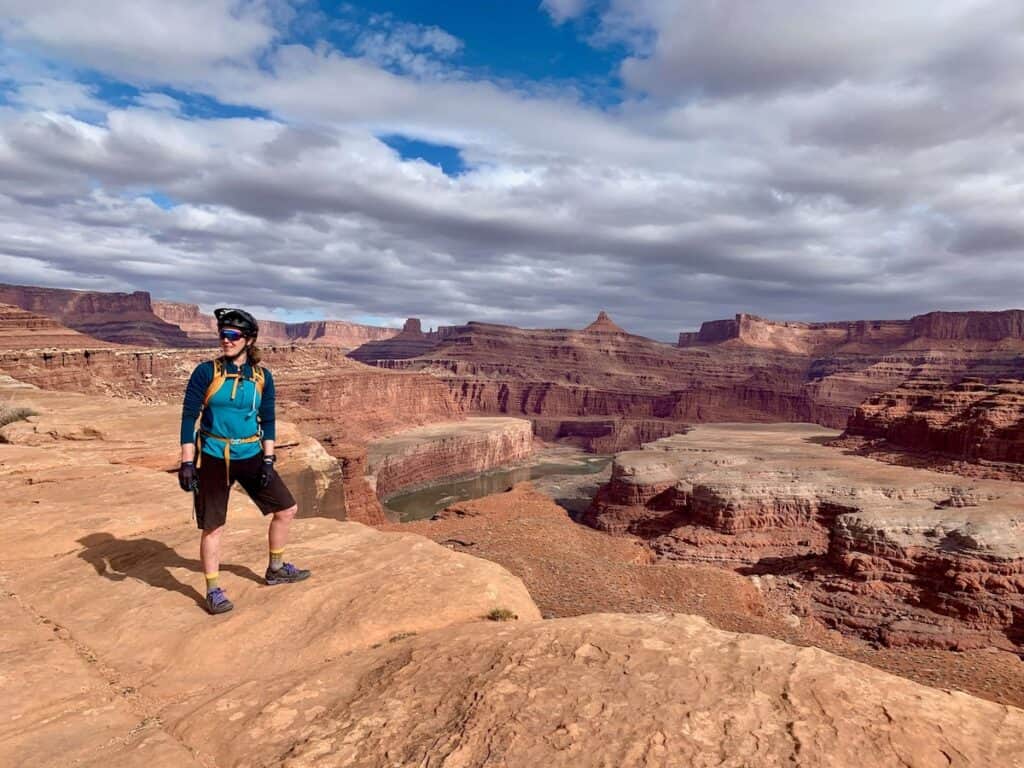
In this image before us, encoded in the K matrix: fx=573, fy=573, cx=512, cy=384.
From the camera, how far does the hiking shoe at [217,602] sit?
14.1ft

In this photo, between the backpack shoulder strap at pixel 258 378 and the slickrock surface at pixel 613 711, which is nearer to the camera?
the slickrock surface at pixel 613 711

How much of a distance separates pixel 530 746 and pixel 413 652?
128cm

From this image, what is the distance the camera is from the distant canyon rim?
18.7 m

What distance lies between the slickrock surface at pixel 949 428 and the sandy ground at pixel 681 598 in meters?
21.6

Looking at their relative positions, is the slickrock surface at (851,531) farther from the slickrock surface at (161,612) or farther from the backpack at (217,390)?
the backpack at (217,390)

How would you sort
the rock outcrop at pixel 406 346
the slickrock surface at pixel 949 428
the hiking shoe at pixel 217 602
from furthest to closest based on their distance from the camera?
the rock outcrop at pixel 406 346, the slickrock surface at pixel 949 428, the hiking shoe at pixel 217 602

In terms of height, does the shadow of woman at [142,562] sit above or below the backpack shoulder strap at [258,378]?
below

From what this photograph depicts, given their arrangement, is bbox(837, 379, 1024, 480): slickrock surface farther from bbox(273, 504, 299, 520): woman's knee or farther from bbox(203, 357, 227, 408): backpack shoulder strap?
bbox(203, 357, 227, 408): backpack shoulder strap

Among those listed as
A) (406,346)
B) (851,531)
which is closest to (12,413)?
(851,531)

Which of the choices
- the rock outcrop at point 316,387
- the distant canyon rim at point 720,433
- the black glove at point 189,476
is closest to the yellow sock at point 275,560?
the black glove at point 189,476

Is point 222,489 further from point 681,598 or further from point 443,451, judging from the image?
point 443,451

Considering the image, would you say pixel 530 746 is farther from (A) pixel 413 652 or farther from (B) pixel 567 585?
(B) pixel 567 585

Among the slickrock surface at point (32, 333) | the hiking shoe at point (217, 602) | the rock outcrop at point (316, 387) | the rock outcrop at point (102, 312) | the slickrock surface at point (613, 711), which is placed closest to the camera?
the slickrock surface at point (613, 711)

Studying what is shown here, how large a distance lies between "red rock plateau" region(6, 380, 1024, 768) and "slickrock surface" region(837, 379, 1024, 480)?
36.4 metres
